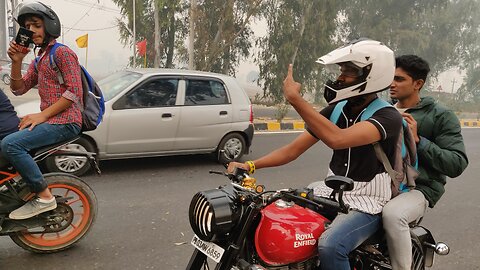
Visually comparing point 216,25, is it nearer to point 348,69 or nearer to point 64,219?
point 64,219

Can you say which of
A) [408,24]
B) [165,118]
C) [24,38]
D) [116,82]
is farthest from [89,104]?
[408,24]

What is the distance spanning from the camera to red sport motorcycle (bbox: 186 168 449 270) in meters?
1.76

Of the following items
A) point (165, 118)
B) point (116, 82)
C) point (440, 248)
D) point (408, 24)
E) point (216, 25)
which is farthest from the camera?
point (408, 24)

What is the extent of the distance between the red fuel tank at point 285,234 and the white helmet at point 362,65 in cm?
60

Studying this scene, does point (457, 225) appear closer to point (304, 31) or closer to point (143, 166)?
point (143, 166)

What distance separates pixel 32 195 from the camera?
3273 mm

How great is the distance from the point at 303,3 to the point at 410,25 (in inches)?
518

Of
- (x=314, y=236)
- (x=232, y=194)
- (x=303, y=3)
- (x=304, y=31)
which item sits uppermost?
(x=303, y=3)

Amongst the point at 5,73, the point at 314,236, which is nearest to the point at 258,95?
the point at 5,73

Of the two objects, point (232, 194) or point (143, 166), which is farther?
point (143, 166)

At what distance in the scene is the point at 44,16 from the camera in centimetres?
311

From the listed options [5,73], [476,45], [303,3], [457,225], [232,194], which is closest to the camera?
[232,194]

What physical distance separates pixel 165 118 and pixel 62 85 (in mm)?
3093

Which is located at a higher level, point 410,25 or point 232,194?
point 410,25
